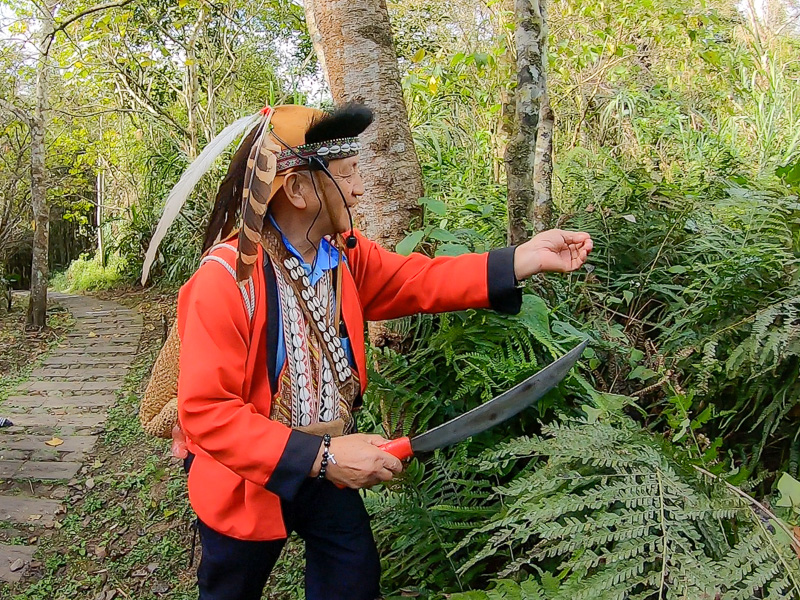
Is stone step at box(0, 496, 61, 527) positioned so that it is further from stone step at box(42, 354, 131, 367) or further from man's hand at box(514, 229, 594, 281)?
man's hand at box(514, 229, 594, 281)

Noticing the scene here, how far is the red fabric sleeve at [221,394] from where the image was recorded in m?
1.61

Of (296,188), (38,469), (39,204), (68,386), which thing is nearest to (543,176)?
(296,188)

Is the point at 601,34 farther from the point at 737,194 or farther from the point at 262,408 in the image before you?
the point at 262,408

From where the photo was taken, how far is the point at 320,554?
2031 millimetres

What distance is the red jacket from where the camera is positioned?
1.62 meters

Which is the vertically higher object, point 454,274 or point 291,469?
point 454,274

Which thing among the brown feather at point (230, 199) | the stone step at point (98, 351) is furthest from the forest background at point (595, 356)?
the stone step at point (98, 351)

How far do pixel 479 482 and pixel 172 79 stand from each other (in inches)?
377

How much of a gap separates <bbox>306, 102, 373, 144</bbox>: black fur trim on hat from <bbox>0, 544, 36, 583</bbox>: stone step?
3.18 m

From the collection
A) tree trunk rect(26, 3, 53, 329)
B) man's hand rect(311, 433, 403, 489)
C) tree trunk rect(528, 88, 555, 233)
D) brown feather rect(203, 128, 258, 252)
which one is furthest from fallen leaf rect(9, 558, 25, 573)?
tree trunk rect(26, 3, 53, 329)

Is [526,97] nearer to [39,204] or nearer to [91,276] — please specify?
[39,204]

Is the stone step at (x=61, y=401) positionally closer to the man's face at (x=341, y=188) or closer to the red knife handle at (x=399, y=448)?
the man's face at (x=341, y=188)

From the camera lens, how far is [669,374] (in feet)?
6.18

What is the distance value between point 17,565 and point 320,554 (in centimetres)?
262
